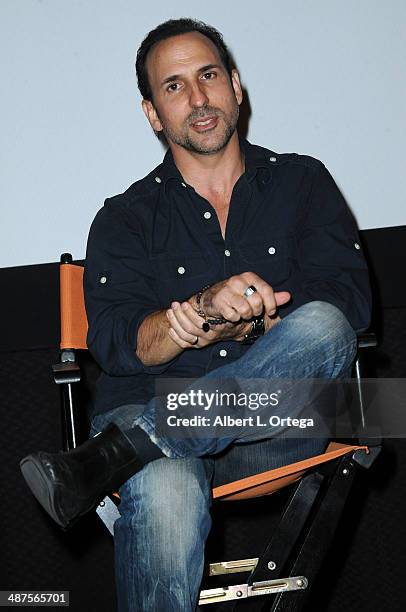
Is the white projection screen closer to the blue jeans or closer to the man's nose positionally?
the man's nose

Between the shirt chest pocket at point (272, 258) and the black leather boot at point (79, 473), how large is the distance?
58cm

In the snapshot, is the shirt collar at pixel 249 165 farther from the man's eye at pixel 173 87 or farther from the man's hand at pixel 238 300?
the man's hand at pixel 238 300

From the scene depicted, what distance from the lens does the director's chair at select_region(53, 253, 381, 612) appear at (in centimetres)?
180

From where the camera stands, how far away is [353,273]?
1974mm

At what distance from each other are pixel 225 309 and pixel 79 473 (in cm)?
39

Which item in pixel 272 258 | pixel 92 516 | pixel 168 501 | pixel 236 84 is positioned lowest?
pixel 92 516

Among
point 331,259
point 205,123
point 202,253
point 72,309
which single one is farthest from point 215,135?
point 72,309

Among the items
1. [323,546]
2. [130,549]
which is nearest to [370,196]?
[323,546]

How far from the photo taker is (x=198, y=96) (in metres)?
2.15

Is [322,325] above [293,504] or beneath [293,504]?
above

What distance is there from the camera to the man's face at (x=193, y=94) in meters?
2.15

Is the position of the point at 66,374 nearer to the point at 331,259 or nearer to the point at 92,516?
the point at 331,259

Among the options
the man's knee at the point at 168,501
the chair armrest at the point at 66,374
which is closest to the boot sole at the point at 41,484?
the man's knee at the point at 168,501

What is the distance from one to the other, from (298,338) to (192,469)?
0.32 metres
